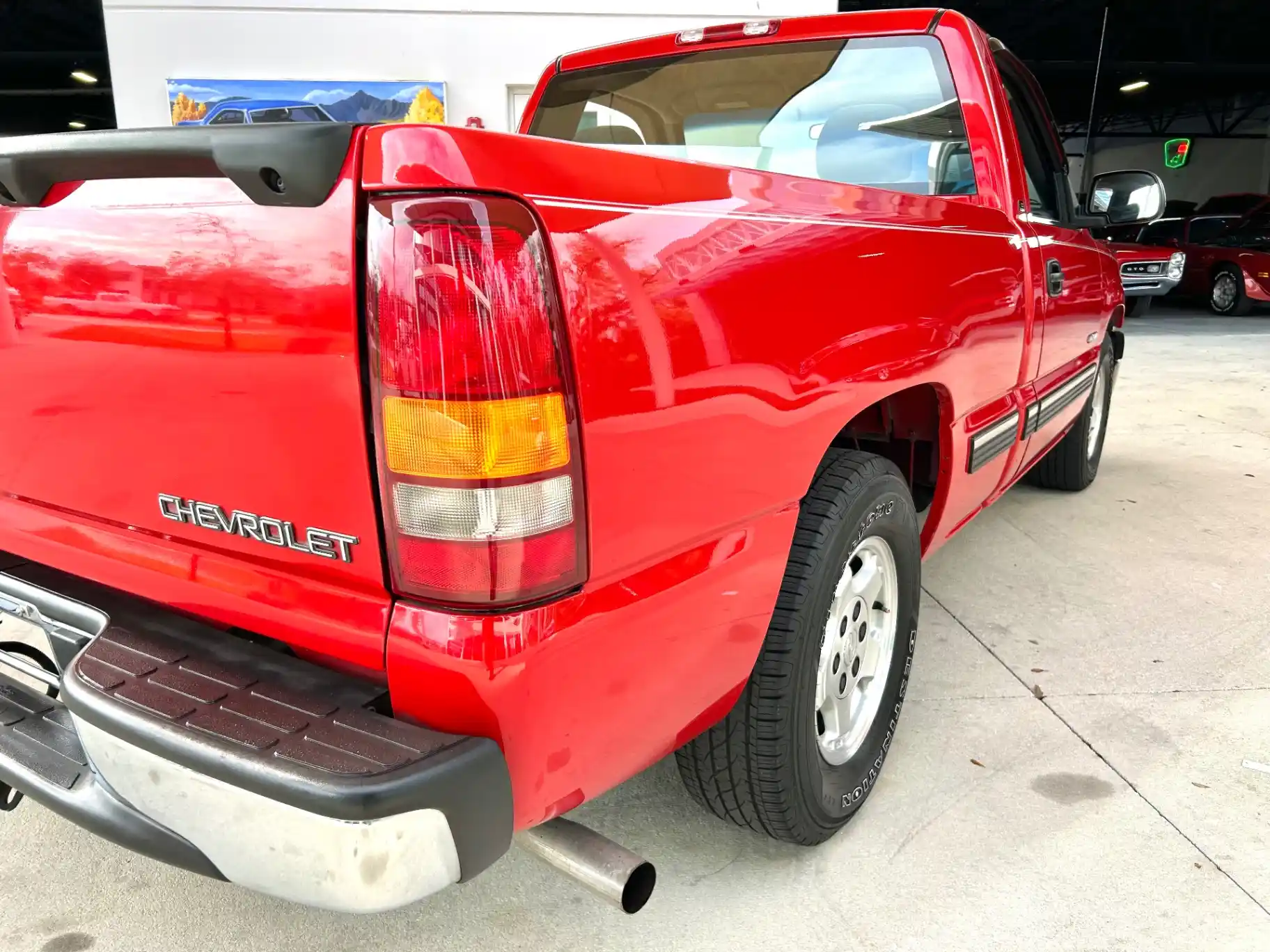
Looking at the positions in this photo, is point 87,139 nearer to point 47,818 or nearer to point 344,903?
point 344,903

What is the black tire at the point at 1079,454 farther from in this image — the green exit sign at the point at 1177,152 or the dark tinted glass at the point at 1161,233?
the green exit sign at the point at 1177,152

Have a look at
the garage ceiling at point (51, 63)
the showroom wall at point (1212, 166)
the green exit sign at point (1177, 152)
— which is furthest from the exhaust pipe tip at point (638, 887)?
the showroom wall at point (1212, 166)

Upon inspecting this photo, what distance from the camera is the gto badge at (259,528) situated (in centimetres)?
124

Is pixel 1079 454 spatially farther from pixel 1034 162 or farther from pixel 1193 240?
pixel 1193 240

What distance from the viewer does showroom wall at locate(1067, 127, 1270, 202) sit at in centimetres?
3080

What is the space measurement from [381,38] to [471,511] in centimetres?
860

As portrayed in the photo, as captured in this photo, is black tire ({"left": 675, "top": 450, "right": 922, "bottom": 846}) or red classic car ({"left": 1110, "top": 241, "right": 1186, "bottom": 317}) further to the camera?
red classic car ({"left": 1110, "top": 241, "right": 1186, "bottom": 317})

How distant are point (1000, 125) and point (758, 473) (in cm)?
174

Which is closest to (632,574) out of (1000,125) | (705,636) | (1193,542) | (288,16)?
(705,636)

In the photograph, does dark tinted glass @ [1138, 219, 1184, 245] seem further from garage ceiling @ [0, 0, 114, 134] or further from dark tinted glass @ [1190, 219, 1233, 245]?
garage ceiling @ [0, 0, 114, 134]

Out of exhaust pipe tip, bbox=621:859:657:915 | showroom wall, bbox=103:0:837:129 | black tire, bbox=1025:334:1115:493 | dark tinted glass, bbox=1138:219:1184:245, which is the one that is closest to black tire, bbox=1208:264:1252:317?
dark tinted glass, bbox=1138:219:1184:245

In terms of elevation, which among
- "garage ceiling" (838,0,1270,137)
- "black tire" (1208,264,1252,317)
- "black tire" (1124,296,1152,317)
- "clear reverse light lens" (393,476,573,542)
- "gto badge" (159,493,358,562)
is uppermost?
"garage ceiling" (838,0,1270,137)

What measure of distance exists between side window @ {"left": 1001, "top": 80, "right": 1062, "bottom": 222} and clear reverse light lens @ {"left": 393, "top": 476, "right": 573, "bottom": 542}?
2.37 meters

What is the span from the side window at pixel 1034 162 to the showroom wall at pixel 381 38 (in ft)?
18.9
